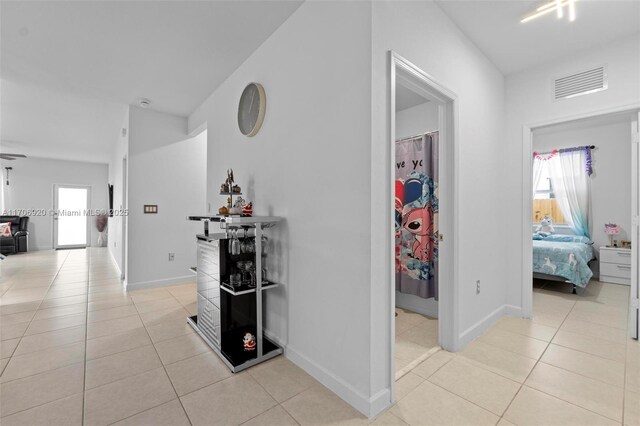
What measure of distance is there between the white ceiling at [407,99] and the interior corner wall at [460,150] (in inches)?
23.9

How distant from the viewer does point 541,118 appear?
2.81 meters

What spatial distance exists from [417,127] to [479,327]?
7.01ft

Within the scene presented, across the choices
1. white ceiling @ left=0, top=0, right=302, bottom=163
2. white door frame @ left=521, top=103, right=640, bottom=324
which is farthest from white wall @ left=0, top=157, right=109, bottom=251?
white door frame @ left=521, top=103, right=640, bottom=324

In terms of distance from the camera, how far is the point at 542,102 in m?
2.81

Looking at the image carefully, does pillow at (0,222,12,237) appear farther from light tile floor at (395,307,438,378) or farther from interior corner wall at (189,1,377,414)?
light tile floor at (395,307,438,378)

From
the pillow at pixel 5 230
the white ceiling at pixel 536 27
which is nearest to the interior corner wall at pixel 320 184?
the white ceiling at pixel 536 27

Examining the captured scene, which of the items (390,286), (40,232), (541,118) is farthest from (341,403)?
(40,232)

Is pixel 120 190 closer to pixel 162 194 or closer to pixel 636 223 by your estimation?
pixel 162 194

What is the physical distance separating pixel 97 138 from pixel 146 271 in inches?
141

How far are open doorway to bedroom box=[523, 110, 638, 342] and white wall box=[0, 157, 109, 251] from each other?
1074 cm

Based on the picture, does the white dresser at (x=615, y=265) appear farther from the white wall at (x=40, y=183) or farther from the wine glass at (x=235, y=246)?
the white wall at (x=40, y=183)

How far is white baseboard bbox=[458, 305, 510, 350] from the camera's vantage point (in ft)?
7.57

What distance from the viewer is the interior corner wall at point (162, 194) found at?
3.98 metres

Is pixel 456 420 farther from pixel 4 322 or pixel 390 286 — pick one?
pixel 4 322
